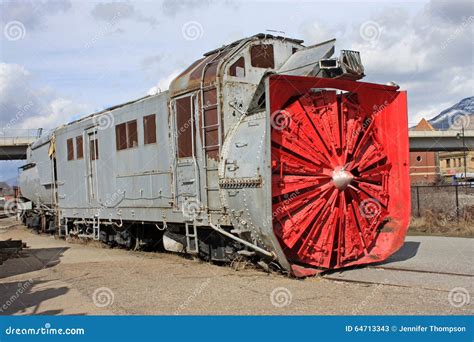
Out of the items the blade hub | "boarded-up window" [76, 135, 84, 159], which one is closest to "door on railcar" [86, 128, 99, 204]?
"boarded-up window" [76, 135, 84, 159]

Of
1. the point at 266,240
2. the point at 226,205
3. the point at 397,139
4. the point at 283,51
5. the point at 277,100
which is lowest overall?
the point at 266,240

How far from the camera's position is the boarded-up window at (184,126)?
10594 millimetres

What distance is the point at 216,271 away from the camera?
9930 millimetres

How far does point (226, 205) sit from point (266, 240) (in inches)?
47.3

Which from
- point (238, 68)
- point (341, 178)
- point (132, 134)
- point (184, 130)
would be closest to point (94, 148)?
point (132, 134)

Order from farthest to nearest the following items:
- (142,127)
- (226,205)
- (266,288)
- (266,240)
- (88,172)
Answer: (88,172) → (142,127) → (226,205) → (266,240) → (266,288)

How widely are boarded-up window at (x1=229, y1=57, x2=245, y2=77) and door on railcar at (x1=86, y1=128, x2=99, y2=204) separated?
6682 millimetres

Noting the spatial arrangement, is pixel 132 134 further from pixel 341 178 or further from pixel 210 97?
pixel 341 178

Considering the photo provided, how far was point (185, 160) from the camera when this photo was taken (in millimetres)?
10773

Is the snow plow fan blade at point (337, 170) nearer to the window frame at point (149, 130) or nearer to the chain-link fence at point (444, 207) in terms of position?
the window frame at point (149, 130)

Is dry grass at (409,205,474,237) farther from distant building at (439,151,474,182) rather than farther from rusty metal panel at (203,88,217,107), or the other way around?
distant building at (439,151,474,182)

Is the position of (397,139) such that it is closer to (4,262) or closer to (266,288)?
(266,288)

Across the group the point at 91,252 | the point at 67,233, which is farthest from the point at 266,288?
the point at 67,233

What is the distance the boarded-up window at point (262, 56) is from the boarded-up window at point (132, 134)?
3988mm
